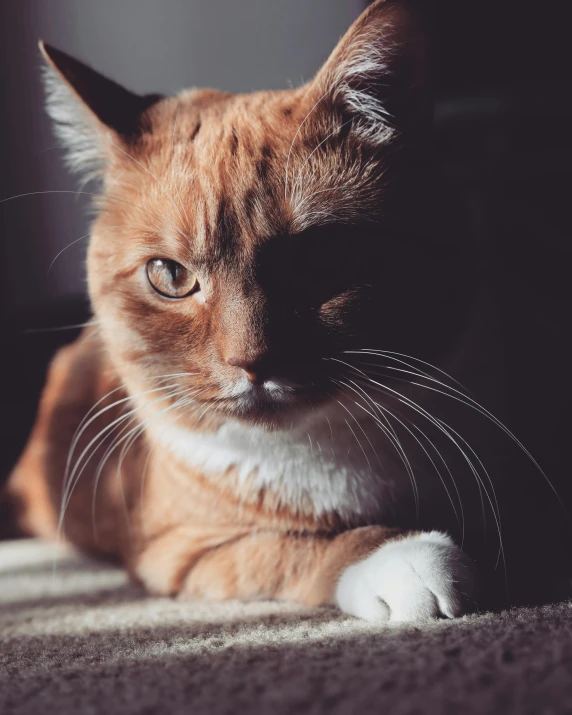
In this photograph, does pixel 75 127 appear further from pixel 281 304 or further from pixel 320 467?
pixel 320 467

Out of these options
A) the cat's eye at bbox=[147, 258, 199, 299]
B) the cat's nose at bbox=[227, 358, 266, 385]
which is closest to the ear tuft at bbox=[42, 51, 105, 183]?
the cat's eye at bbox=[147, 258, 199, 299]

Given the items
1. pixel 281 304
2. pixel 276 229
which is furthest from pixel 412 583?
pixel 276 229

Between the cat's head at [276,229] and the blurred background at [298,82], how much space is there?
293mm

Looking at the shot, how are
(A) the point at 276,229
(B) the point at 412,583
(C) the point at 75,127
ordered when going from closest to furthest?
(B) the point at 412,583
(A) the point at 276,229
(C) the point at 75,127

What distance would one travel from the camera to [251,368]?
1.03 meters

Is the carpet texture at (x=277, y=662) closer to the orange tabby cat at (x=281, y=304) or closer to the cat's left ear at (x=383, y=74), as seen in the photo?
the orange tabby cat at (x=281, y=304)

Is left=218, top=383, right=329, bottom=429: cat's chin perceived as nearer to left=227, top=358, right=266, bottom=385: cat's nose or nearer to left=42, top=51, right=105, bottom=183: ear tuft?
left=227, top=358, right=266, bottom=385: cat's nose

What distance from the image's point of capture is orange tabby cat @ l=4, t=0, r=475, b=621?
1.08 m

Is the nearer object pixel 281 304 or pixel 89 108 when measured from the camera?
pixel 281 304

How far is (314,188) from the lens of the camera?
115cm

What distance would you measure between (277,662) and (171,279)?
64 centimetres

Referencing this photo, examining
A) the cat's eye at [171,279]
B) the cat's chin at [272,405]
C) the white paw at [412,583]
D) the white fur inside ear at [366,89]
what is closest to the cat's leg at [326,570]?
the white paw at [412,583]

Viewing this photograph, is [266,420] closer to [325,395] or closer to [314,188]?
[325,395]

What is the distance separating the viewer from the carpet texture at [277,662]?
657 mm
